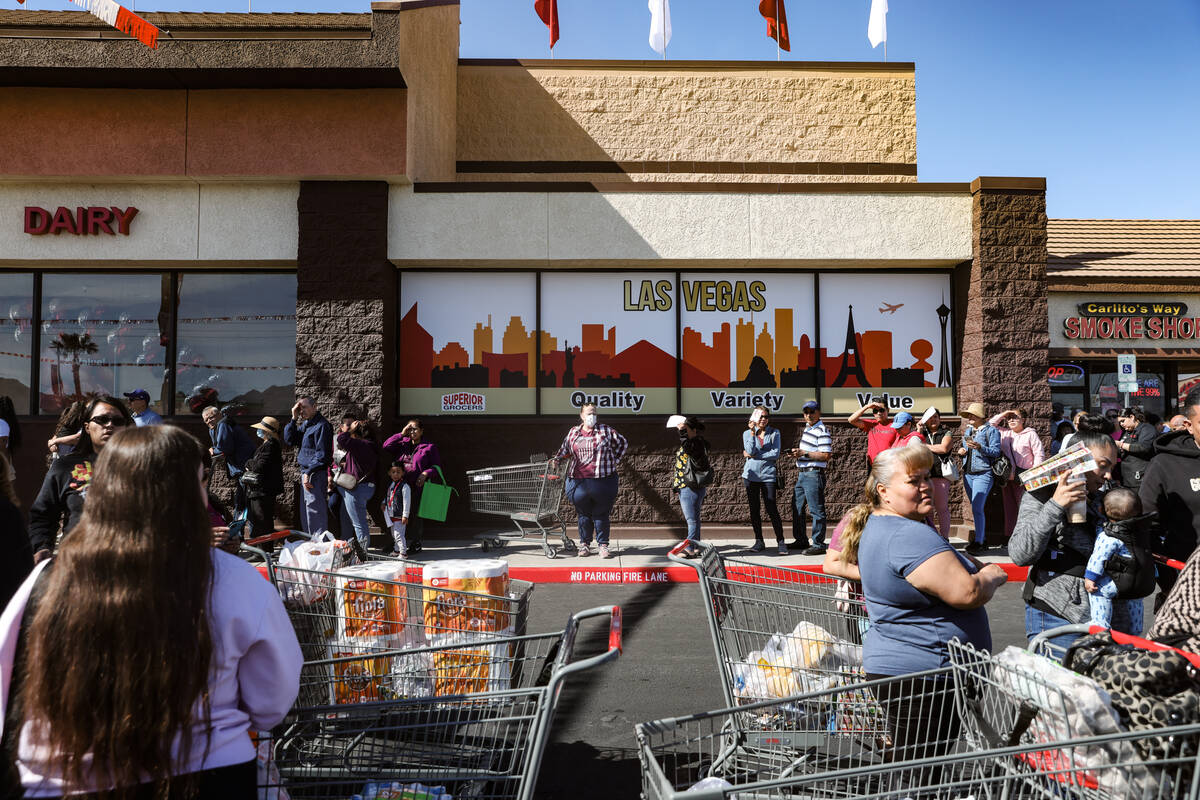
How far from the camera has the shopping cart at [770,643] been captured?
391 cm

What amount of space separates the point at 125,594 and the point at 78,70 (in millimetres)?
12194

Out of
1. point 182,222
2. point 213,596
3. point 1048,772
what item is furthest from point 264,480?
point 1048,772

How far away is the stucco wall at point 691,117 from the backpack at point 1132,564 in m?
11.0

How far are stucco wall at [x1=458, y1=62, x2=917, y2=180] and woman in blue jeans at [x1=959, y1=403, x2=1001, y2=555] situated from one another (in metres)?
5.20

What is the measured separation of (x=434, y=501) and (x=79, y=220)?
6677 millimetres

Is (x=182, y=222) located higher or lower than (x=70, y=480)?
higher

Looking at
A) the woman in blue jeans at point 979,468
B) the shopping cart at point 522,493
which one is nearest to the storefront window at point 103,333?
the shopping cart at point 522,493

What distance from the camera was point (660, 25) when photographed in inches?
629

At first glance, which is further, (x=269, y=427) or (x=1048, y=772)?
(x=269, y=427)

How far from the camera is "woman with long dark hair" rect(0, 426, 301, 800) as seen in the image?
197cm

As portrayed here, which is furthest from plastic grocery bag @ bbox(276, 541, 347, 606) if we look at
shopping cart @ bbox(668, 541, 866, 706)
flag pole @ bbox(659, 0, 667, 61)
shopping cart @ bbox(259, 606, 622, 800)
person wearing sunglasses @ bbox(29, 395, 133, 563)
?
flag pole @ bbox(659, 0, 667, 61)

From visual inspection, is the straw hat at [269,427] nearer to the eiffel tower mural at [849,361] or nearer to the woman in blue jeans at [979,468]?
the eiffel tower mural at [849,361]

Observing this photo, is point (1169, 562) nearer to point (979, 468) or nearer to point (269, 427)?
point (979, 468)

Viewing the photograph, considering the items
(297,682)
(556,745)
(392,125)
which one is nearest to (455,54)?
(392,125)
